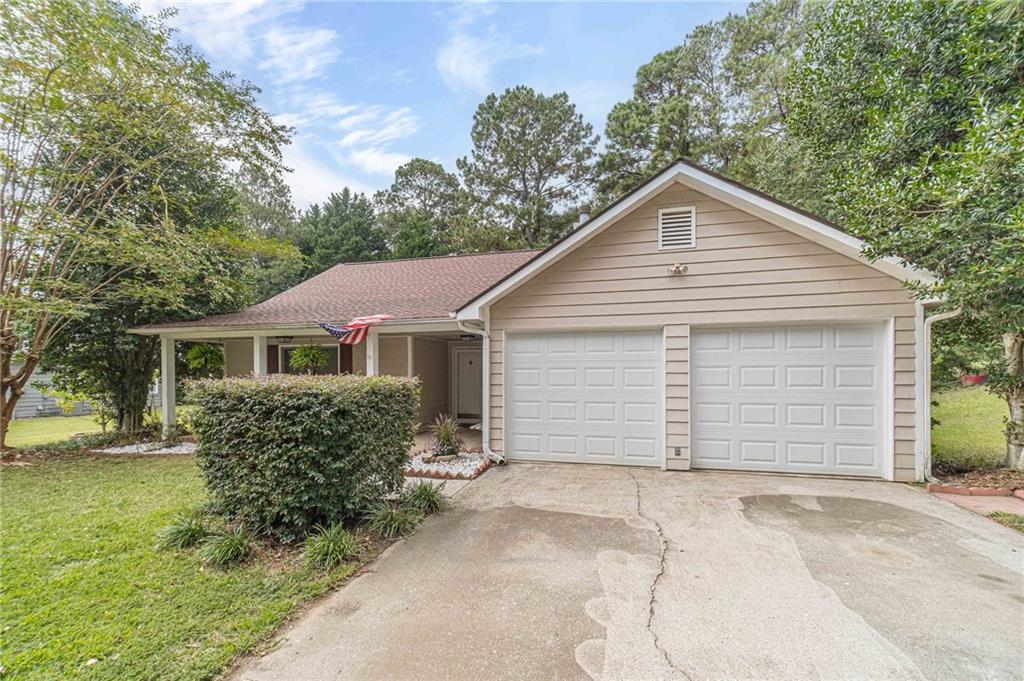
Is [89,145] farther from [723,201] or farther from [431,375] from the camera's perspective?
[723,201]

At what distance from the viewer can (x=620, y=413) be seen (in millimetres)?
6824

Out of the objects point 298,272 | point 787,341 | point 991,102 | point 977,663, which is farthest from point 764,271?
point 298,272

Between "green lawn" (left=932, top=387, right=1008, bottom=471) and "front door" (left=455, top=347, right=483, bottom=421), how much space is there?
9180 millimetres

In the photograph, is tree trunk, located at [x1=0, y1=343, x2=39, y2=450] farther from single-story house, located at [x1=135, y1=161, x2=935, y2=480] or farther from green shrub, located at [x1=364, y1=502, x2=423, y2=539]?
green shrub, located at [x1=364, y1=502, x2=423, y2=539]

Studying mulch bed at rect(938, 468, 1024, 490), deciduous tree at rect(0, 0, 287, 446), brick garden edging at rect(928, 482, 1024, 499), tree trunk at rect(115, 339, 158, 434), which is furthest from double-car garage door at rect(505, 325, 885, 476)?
tree trunk at rect(115, 339, 158, 434)

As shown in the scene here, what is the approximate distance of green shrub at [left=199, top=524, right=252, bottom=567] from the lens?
11.7 feet

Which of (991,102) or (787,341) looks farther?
(787,341)

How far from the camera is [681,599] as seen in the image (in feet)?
9.93

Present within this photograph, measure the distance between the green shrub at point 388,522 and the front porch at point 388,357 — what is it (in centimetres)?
411

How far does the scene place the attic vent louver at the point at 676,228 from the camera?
21.2 feet

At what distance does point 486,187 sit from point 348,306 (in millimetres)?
15870

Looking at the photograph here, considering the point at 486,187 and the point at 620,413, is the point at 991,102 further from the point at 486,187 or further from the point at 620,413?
the point at 486,187

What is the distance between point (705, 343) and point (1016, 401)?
398 centimetres

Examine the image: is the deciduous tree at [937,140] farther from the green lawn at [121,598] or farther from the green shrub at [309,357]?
the green shrub at [309,357]
